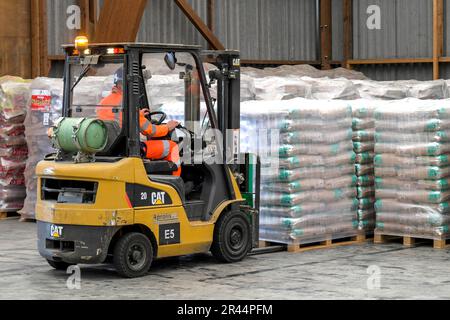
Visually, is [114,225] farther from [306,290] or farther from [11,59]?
[11,59]

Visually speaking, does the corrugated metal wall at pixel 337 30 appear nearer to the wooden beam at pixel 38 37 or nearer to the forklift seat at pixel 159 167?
the wooden beam at pixel 38 37

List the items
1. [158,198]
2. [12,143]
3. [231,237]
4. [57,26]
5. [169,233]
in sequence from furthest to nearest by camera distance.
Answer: [57,26] → [12,143] → [231,237] → [169,233] → [158,198]

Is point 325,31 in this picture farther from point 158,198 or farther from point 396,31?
point 158,198

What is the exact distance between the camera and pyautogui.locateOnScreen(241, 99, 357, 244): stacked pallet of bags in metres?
9.77

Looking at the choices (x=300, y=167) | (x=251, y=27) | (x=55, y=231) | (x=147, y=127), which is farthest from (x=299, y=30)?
(x=55, y=231)

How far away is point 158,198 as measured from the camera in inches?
328

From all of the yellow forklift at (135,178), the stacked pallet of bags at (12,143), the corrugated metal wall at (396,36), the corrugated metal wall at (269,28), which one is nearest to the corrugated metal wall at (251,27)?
the corrugated metal wall at (269,28)

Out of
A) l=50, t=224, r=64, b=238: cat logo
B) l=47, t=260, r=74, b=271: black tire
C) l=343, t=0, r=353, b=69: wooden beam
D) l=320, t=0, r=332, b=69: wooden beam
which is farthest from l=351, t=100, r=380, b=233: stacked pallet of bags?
l=320, t=0, r=332, b=69: wooden beam

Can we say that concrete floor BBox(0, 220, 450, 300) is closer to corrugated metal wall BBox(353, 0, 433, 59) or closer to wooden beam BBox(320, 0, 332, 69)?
corrugated metal wall BBox(353, 0, 433, 59)

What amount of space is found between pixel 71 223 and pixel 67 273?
745mm

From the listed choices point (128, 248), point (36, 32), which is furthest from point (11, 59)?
point (128, 248)

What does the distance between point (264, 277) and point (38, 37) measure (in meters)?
8.72

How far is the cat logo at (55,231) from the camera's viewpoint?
8230 millimetres

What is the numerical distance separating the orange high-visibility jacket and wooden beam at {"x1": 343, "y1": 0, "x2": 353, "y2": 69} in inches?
498
